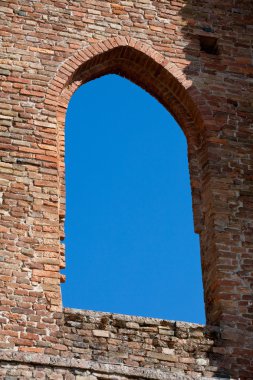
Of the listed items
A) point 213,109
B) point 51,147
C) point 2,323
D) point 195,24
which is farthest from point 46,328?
point 195,24

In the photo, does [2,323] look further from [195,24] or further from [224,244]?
[195,24]

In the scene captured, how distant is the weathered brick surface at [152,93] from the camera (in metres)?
14.1

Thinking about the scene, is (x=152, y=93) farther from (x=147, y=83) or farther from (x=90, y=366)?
(x=90, y=366)

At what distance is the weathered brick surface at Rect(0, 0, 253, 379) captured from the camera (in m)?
14.1

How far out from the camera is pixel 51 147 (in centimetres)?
1521

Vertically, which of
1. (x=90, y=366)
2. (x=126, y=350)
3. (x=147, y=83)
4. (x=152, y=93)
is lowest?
(x=90, y=366)

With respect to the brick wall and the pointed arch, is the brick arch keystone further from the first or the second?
the brick wall

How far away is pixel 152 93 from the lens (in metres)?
16.7

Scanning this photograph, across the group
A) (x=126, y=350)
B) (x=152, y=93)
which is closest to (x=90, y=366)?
(x=126, y=350)

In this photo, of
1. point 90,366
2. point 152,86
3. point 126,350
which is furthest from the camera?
point 152,86

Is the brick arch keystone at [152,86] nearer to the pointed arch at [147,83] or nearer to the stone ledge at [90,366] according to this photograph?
the pointed arch at [147,83]

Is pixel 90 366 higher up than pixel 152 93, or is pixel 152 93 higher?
pixel 152 93

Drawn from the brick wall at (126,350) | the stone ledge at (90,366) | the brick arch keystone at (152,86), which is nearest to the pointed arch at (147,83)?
the brick arch keystone at (152,86)

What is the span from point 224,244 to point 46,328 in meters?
2.47
